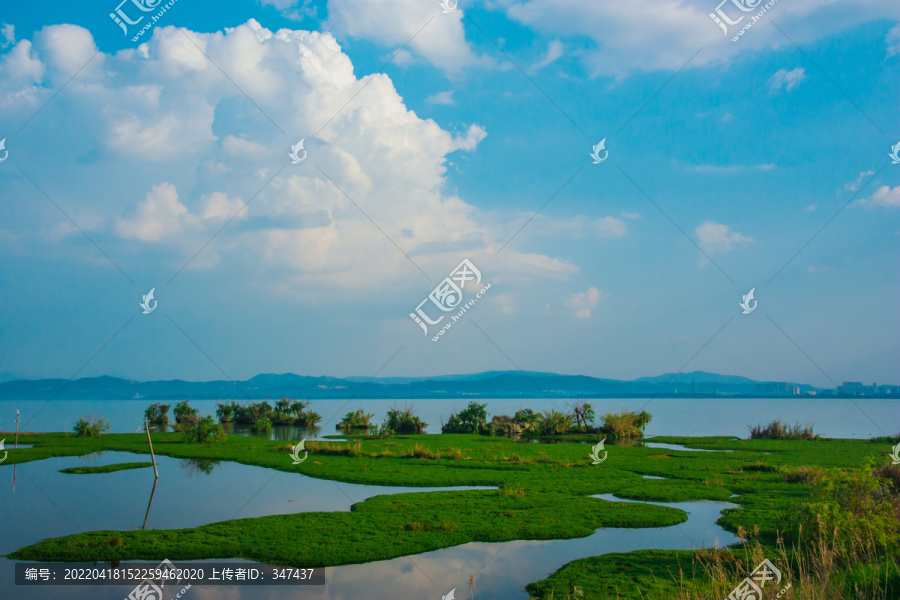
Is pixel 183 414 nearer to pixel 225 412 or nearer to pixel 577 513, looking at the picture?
pixel 225 412

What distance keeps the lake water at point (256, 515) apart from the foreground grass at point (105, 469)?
0.62m

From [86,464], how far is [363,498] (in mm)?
13920

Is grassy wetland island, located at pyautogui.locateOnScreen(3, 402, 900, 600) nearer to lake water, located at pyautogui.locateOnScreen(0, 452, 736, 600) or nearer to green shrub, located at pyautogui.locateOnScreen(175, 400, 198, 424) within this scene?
lake water, located at pyautogui.locateOnScreen(0, 452, 736, 600)

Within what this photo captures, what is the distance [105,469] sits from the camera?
2188 cm

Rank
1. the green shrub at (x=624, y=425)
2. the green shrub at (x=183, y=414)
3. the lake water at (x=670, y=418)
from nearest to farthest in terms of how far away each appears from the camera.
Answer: the green shrub at (x=183, y=414), the green shrub at (x=624, y=425), the lake water at (x=670, y=418)

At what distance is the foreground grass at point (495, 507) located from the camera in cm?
1088

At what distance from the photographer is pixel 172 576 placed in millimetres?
9883

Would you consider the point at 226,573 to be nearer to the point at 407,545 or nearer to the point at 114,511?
the point at 407,545
